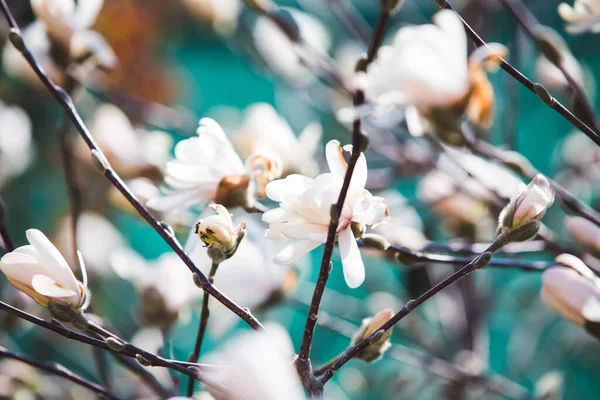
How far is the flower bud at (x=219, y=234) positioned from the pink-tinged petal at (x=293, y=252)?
2 centimetres

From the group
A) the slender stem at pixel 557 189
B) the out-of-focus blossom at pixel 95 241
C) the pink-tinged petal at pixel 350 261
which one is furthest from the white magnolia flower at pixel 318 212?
the out-of-focus blossom at pixel 95 241

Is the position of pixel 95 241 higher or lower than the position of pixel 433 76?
lower

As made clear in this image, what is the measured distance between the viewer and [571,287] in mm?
273

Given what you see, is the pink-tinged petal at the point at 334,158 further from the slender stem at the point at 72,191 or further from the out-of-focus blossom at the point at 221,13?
the out-of-focus blossom at the point at 221,13

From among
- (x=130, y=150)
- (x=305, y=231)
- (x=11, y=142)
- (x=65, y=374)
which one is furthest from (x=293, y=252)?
(x=11, y=142)

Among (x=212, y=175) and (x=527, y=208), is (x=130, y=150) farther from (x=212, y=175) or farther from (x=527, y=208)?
(x=527, y=208)

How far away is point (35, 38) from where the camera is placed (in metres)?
0.39

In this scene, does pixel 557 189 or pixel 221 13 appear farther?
pixel 221 13

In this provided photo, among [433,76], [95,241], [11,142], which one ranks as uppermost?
[433,76]

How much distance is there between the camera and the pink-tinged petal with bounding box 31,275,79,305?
9.7 inches

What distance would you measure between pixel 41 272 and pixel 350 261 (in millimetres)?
132

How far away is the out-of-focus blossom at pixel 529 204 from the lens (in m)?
0.25

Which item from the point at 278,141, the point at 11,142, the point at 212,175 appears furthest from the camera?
the point at 11,142

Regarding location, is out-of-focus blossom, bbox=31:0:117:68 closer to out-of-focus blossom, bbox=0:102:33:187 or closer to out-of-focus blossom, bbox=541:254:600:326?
out-of-focus blossom, bbox=0:102:33:187
